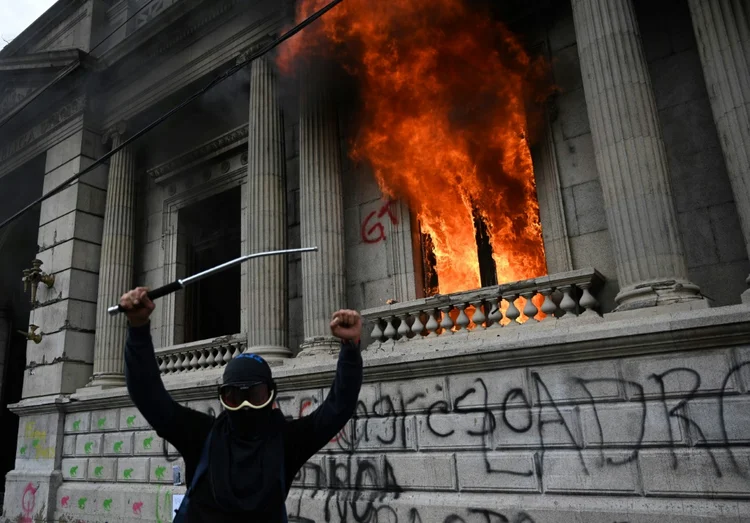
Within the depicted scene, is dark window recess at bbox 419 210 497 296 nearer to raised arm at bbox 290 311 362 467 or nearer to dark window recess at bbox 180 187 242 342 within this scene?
dark window recess at bbox 180 187 242 342

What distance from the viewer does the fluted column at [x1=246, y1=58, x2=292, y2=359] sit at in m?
9.91

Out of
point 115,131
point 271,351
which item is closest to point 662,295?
point 271,351

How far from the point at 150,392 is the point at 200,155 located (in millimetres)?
12105

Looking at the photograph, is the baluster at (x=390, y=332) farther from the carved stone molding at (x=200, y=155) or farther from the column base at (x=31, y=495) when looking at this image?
the column base at (x=31, y=495)

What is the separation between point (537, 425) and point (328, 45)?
8034 mm

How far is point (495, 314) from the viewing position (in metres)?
7.88

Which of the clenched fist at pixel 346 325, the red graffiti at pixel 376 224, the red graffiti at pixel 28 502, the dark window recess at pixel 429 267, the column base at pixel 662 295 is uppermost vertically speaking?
the red graffiti at pixel 376 224

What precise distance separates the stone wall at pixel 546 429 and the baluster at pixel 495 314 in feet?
1.26

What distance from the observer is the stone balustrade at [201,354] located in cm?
1092

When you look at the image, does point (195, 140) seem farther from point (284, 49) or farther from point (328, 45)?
point (328, 45)

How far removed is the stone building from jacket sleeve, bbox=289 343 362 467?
4090mm

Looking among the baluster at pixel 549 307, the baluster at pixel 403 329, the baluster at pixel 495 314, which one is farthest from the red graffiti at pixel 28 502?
the baluster at pixel 549 307

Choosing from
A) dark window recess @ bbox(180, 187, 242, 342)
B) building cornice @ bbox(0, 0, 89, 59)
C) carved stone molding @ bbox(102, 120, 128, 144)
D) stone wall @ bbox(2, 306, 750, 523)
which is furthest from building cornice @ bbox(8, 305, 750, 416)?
building cornice @ bbox(0, 0, 89, 59)

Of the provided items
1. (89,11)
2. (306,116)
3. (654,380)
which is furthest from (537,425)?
(89,11)
